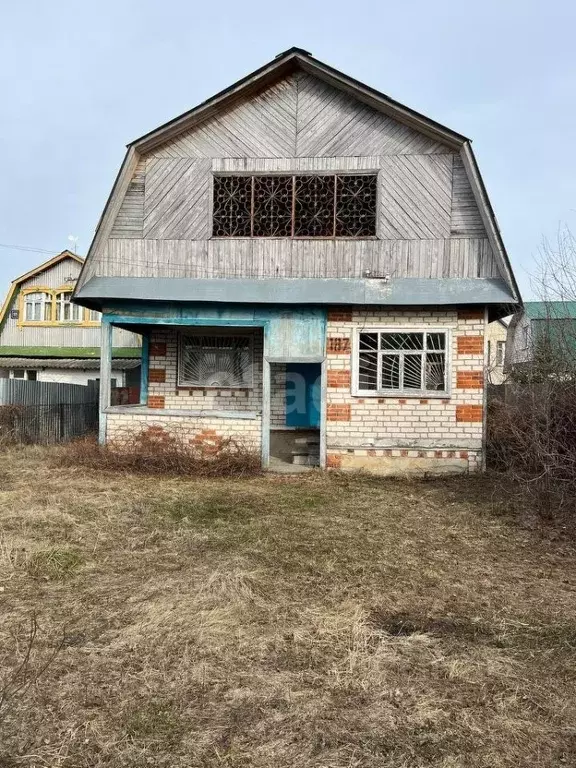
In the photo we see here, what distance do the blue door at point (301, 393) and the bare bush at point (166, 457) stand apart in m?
2.43

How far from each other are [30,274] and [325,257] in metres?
17.5

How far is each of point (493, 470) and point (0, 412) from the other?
10.1 meters

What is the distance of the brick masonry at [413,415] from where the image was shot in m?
10.8

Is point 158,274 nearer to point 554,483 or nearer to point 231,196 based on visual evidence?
point 231,196

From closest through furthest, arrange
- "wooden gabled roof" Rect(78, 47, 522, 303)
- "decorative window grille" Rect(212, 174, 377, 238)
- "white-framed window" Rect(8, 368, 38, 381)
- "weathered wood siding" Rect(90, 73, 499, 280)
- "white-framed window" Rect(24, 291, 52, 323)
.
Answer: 1. "wooden gabled roof" Rect(78, 47, 522, 303)
2. "weathered wood siding" Rect(90, 73, 499, 280)
3. "decorative window grille" Rect(212, 174, 377, 238)
4. "white-framed window" Rect(8, 368, 38, 381)
5. "white-framed window" Rect(24, 291, 52, 323)

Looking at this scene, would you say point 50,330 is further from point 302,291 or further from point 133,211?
point 302,291

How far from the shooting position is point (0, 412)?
1327cm

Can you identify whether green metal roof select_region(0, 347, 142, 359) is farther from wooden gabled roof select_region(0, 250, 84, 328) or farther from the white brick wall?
the white brick wall

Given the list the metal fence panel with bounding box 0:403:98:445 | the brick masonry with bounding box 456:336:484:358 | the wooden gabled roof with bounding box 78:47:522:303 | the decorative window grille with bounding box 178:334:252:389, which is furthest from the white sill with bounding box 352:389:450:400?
the metal fence panel with bounding box 0:403:98:445

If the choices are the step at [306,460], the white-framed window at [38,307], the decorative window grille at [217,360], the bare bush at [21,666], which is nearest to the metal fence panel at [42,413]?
the decorative window grille at [217,360]

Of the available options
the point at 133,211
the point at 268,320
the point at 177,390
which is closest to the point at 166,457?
the point at 177,390

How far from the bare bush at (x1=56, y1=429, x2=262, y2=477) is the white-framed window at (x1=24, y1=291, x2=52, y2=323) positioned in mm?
15286

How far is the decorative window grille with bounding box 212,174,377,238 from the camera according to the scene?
441 inches

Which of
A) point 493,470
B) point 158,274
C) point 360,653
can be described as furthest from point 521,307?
point 360,653
